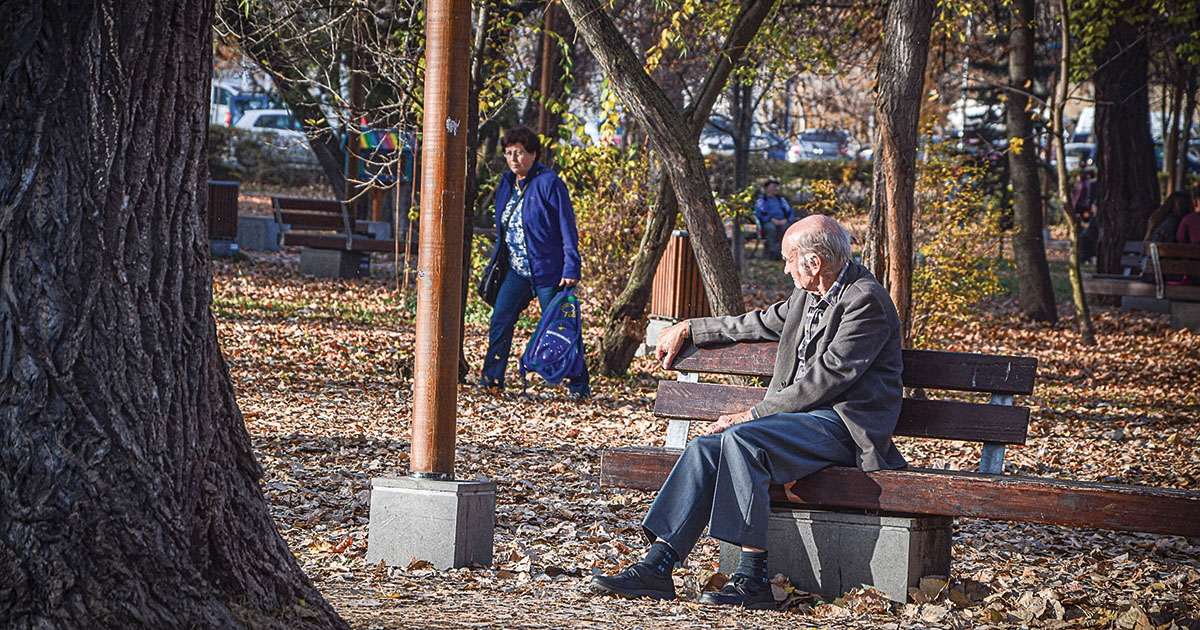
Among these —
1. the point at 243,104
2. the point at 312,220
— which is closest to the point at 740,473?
the point at 312,220

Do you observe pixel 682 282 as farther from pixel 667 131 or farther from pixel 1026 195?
pixel 1026 195

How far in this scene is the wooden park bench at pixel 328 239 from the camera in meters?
18.9

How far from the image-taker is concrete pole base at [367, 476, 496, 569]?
505cm

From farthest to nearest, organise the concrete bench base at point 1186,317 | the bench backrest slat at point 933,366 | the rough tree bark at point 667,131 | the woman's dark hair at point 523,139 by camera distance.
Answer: the concrete bench base at point 1186,317 → the rough tree bark at point 667,131 → the woman's dark hair at point 523,139 → the bench backrest slat at point 933,366

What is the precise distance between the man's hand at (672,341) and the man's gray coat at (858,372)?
58cm

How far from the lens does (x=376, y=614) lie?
163 inches

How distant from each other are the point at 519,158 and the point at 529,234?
1.78 feet

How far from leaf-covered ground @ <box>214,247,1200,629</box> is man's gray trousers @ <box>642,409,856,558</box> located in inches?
11.3

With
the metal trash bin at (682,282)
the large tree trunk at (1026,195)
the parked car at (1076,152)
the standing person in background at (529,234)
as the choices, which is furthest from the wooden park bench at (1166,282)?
the parked car at (1076,152)

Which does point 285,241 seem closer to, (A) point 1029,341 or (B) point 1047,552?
(A) point 1029,341

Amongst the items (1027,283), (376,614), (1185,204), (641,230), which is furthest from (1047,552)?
(1185,204)

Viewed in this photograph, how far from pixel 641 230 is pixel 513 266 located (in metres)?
3.48

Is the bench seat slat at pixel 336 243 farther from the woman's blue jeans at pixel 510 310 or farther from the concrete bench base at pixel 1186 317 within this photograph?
the concrete bench base at pixel 1186 317

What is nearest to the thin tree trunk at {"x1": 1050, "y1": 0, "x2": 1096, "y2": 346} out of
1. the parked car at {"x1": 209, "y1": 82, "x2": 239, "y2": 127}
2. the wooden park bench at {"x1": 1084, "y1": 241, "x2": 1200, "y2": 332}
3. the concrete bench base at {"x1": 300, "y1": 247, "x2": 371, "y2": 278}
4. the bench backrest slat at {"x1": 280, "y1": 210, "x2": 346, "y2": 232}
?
the wooden park bench at {"x1": 1084, "y1": 241, "x2": 1200, "y2": 332}
